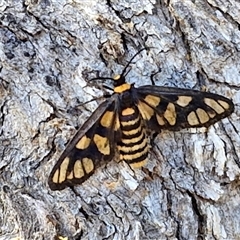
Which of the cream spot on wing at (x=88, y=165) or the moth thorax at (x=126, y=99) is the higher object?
the moth thorax at (x=126, y=99)

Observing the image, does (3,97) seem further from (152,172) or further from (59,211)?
(152,172)

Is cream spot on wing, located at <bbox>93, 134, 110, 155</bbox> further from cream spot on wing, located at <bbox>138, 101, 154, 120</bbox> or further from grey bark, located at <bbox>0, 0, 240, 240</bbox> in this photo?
cream spot on wing, located at <bbox>138, 101, 154, 120</bbox>

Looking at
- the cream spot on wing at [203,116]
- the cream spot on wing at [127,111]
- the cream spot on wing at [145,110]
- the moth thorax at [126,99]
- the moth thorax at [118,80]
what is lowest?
the cream spot on wing at [203,116]

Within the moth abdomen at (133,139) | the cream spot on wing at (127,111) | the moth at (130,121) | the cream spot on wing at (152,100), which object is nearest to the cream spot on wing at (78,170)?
the moth at (130,121)

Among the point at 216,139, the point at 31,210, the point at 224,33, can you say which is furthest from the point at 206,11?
the point at 31,210

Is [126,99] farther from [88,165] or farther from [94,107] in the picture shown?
[88,165]

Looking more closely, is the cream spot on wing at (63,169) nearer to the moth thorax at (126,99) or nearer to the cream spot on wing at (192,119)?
the moth thorax at (126,99)

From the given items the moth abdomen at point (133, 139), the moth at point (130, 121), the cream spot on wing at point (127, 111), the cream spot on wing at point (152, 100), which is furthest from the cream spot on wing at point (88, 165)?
the cream spot on wing at point (152, 100)

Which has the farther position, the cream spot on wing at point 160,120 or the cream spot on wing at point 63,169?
the cream spot on wing at point 160,120
